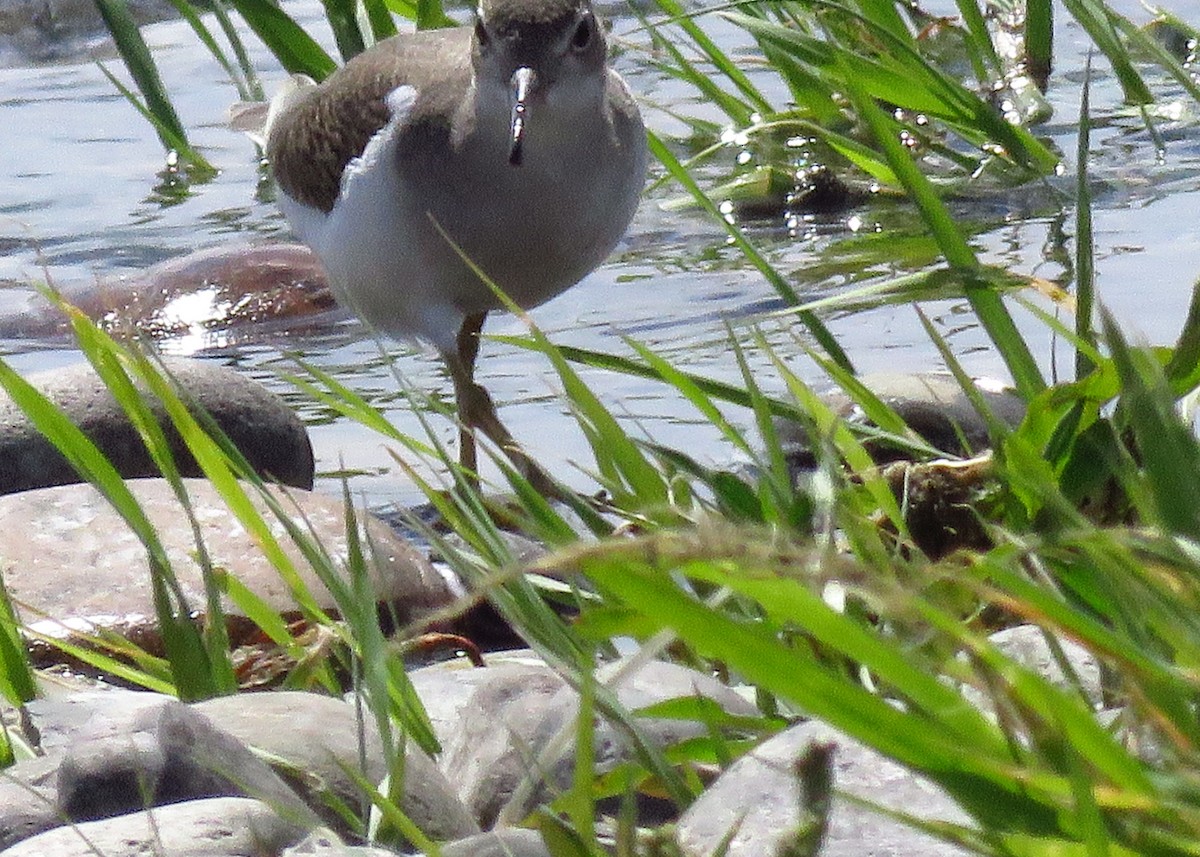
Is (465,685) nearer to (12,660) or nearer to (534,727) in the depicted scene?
(534,727)

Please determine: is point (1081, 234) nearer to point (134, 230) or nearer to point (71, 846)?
point (71, 846)

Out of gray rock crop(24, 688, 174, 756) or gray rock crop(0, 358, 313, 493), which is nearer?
gray rock crop(24, 688, 174, 756)

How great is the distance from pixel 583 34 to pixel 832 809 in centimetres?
297

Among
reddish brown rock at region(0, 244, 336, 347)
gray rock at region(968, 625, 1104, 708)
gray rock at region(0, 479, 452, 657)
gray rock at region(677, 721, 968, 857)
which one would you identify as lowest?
reddish brown rock at region(0, 244, 336, 347)

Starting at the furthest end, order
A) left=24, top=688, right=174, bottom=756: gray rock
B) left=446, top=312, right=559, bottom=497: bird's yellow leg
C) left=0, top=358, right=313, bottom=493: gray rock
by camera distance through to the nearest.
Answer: left=0, top=358, right=313, bottom=493: gray rock, left=446, top=312, right=559, bottom=497: bird's yellow leg, left=24, top=688, right=174, bottom=756: gray rock

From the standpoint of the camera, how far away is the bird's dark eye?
4578 millimetres

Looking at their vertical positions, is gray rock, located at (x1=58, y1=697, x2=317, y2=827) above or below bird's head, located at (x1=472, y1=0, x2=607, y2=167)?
below

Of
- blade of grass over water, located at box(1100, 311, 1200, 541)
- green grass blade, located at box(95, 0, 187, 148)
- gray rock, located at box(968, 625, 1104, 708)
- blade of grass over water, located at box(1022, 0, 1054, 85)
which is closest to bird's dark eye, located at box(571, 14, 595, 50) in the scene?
green grass blade, located at box(95, 0, 187, 148)

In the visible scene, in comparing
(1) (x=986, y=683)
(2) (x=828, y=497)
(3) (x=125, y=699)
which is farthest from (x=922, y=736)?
(3) (x=125, y=699)

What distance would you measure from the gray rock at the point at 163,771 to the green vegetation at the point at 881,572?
163 mm

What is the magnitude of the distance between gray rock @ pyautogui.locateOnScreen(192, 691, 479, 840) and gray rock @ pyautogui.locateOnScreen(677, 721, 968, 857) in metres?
0.37

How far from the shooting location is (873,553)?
85.3 inches

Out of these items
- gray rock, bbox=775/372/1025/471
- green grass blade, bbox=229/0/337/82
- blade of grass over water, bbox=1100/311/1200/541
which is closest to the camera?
blade of grass over water, bbox=1100/311/1200/541

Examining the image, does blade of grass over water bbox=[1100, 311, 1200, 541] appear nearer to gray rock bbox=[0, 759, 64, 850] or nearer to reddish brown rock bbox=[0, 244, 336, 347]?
gray rock bbox=[0, 759, 64, 850]
